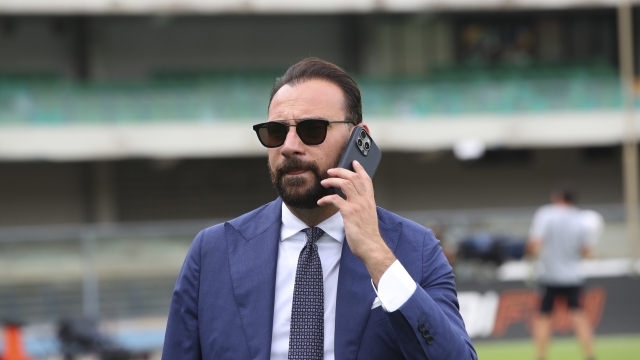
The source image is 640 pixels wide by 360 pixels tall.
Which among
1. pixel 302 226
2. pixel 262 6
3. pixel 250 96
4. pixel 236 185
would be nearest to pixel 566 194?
pixel 302 226

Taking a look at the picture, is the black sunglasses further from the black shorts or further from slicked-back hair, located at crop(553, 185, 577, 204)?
the black shorts

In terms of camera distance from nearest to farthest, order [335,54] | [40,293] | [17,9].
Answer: [40,293]
[17,9]
[335,54]

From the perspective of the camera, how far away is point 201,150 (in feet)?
72.8

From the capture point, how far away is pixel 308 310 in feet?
7.94

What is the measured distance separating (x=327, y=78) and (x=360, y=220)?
1.65 feet

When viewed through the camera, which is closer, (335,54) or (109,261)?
(109,261)

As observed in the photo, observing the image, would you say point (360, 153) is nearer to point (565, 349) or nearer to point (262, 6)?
point (565, 349)

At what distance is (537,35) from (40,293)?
60.0ft

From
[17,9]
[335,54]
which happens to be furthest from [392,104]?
[17,9]

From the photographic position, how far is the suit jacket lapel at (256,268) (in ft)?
7.85

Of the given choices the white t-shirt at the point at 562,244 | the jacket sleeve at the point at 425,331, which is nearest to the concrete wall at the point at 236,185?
the white t-shirt at the point at 562,244

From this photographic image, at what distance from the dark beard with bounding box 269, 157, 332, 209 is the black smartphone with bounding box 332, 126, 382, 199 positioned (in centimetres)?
6

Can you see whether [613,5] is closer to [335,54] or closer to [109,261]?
[335,54]

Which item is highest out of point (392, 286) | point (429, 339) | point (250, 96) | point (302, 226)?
point (250, 96)
